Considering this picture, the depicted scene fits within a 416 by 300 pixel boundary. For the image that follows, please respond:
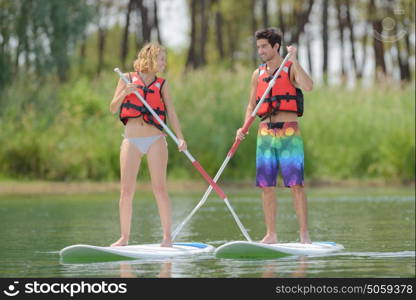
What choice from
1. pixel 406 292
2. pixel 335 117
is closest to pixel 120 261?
pixel 406 292

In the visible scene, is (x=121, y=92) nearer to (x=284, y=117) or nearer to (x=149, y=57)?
(x=149, y=57)

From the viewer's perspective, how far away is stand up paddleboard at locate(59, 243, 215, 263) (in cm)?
1041

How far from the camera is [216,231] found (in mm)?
14477

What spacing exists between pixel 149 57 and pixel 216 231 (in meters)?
4.02

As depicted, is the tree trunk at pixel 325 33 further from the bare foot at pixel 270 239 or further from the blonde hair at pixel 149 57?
the blonde hair at pixel 149 57

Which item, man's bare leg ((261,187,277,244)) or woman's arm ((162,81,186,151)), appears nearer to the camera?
woman's arm ((162,81,186,151))

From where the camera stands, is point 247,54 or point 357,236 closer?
point 357,236

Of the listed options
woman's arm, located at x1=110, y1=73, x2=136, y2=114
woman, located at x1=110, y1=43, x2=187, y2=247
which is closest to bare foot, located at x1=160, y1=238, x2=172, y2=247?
woman, located at x1=110, y1=43, x2=187, y2=247

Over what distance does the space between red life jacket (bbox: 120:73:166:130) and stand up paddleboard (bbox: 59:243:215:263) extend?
44.8 inches

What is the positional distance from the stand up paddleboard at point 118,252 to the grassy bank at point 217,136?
47.0 feet

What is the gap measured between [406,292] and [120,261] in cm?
307

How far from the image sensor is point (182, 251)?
36.4 ft

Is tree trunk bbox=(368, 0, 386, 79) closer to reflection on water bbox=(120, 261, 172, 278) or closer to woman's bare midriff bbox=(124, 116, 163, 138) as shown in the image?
woman's bare midriff bbox=(124, 116, 163, 138)

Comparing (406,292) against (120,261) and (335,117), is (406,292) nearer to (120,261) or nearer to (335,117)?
(120,261)
